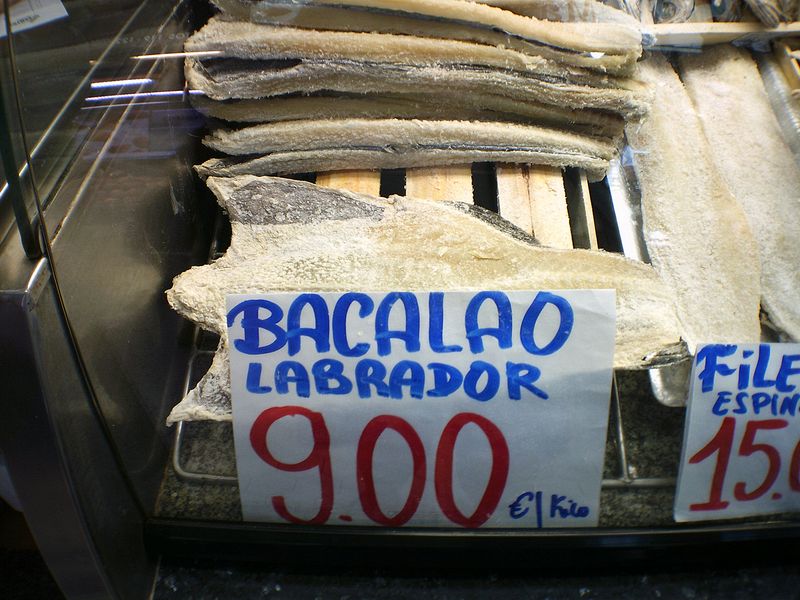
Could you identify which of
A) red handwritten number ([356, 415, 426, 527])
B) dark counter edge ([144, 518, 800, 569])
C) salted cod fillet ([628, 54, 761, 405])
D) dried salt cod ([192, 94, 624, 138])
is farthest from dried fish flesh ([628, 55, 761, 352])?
red handwritten number ([356, 415, 426, 527])

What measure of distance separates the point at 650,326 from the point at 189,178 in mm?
680

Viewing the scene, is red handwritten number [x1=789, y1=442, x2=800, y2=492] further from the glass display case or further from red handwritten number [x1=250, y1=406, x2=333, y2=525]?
red handwritten number [x1=250, y1=406, x2=333, y2=525]

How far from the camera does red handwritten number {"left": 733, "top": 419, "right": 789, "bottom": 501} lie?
0.76 meters

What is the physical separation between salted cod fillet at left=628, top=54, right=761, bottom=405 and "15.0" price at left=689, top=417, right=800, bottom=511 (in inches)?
2.7

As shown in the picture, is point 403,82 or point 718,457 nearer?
point 718,457

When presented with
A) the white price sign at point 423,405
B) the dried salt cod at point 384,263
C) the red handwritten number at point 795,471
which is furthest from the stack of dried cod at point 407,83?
the red handwritten number at point 795,471

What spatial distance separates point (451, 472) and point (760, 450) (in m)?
0.36

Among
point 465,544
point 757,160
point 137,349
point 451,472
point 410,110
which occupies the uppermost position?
point 410,110

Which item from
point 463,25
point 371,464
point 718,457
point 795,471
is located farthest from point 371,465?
point 463,25

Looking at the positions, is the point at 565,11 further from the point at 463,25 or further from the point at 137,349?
the point at 137,349

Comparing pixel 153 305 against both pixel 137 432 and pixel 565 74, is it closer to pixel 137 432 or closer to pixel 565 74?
pixel 137 432

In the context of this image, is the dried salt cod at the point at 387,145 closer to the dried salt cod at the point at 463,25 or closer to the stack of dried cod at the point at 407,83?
the stack of dried cod at the point at 407,83

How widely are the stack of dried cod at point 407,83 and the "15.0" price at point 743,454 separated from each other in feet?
1.51

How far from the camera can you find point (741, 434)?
0.76 m
